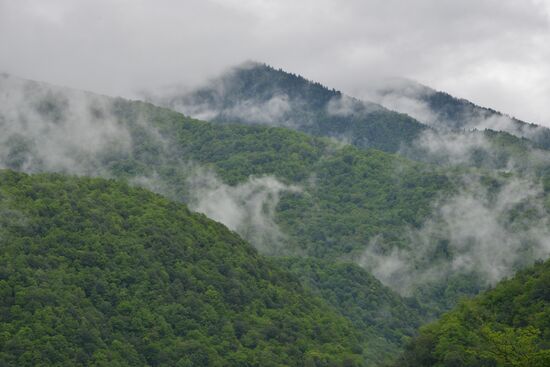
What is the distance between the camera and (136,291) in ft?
490

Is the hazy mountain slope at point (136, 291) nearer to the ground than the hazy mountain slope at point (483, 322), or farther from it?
farther from it

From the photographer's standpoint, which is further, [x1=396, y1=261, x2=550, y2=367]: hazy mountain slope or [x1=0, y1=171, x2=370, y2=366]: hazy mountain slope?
[x1=0, y1=171, x2=370, y2=366]: hazy mountain slope

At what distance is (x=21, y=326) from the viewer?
5128 inches

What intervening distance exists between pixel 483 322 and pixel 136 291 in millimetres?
54991

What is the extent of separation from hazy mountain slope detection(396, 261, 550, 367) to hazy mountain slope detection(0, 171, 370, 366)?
35.4 meters

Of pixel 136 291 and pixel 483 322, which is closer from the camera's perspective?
pixel 483 322

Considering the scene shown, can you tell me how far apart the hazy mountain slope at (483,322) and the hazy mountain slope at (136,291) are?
116 ft

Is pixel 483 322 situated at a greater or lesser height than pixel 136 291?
lesser

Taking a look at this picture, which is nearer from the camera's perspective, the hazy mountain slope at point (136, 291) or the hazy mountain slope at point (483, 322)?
the hazy mountain slope at point (483, 322)

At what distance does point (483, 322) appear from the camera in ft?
365

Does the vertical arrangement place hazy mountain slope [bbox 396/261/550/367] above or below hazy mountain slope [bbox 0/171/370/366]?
below

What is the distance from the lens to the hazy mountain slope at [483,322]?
105 meters

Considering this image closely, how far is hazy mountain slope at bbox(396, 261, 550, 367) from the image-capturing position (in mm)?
→ 105375

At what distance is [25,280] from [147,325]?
56.9 feet
